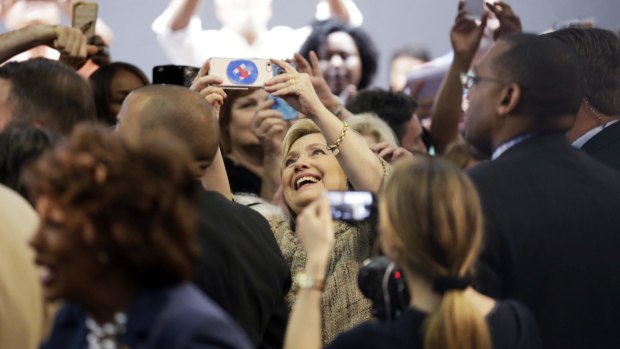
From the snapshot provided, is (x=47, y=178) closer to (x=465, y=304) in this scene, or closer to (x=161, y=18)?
(x=465, y=304)

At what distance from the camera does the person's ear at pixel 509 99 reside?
3.30 metres

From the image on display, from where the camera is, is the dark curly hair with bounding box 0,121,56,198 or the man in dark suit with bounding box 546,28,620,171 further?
the man in dark suit with bounding box 546,28,620,171

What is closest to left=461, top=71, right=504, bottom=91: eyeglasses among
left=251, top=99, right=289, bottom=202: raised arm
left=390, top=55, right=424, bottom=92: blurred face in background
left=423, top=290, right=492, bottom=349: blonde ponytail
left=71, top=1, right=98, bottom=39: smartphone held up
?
left=423, top=290, right=492, bottom=349: blonde ponytail

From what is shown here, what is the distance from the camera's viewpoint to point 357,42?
6.40 metres

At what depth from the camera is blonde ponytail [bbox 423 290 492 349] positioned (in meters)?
2.35

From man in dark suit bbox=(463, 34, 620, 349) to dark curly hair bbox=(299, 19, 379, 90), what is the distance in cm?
301

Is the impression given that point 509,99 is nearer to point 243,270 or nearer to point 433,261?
point 243,270

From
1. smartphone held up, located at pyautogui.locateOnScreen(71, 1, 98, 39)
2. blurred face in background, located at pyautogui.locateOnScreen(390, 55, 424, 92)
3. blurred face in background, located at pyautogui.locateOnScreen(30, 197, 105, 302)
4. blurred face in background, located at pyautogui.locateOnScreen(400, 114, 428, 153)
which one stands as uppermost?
blurred face in background, located at pyautogui.locateOnScreen(30, 197, 105, 302)

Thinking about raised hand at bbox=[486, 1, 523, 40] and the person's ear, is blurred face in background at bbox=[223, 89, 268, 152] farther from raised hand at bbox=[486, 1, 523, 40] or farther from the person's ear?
the person's ear

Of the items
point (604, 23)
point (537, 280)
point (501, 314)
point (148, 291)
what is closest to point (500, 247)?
point (537, 280)

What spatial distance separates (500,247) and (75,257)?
1258mm

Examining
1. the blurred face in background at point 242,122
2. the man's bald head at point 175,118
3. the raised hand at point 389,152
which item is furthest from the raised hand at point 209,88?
the blurred face in background at point 242,122

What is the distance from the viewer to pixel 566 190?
122 inches

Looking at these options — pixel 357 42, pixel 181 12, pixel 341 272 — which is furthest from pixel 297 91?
pixel 181 12
